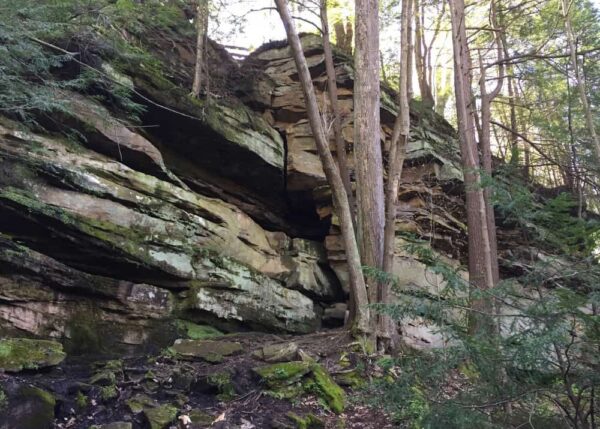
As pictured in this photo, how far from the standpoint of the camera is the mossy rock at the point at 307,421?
16.8ft

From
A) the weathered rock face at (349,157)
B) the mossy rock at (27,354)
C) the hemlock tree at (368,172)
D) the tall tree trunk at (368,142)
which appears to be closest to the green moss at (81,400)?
the mossy rock at (27,354)

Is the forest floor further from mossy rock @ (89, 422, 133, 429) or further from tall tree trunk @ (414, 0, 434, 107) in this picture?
tall tree trunk @ (414, 0, 434, 107)

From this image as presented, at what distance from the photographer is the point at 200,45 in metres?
10.4

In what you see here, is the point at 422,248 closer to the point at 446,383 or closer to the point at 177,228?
the point at 446,383

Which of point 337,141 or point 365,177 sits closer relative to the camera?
point 365,177

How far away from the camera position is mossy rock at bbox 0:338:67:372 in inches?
191

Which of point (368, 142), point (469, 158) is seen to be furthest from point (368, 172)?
point (469, 158)

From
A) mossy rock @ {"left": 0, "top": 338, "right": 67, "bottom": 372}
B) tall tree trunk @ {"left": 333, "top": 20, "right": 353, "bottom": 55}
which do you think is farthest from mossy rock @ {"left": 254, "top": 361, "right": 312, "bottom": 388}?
tall tree trunk @ {"left": 333, "top": 20, "right": 353, "bottom": 55}

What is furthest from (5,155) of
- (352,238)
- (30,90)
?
(352,238)

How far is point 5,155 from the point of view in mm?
6625

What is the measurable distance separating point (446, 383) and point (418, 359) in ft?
1.29

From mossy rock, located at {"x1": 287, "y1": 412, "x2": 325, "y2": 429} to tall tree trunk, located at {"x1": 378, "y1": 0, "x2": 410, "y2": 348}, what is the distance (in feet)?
9.20

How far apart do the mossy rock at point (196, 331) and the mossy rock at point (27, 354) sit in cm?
233

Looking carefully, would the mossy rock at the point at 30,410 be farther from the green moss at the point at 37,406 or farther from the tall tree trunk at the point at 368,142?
the tall tree trunk at the point at 368,142
